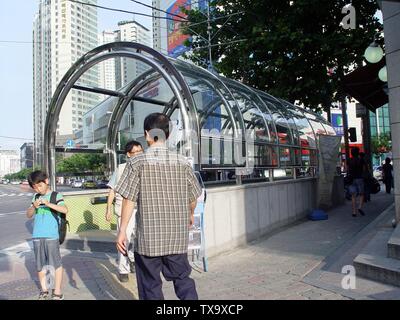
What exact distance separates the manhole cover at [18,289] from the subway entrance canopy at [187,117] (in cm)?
287

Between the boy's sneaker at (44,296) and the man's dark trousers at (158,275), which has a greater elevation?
the man's dark trousers at (158,275)

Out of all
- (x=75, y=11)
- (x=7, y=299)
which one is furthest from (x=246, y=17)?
(x=7, y=299)

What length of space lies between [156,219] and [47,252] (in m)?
1.89

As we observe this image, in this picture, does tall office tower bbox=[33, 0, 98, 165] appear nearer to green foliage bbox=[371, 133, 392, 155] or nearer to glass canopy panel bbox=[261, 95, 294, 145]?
glass canopy panel bbox=[261, 95, 294, 145]

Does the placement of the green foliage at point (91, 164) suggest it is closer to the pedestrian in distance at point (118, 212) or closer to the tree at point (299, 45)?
the pedestrian in distance at point (118, 212)

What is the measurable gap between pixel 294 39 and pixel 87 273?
31.8ft

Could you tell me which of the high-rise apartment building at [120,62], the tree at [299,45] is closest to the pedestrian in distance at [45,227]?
the high-rise apartment building at [120,62]

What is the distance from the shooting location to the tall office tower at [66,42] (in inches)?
453

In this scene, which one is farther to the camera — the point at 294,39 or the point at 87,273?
the point at 294,39

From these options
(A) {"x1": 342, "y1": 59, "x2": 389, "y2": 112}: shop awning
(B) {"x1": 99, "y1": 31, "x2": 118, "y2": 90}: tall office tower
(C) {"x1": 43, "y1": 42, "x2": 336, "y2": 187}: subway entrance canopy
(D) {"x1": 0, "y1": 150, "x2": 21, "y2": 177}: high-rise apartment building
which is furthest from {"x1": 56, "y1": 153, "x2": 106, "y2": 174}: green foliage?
(D) {"x1": 0, "y1": 150, "x2": 21, "y2": 177}: high-rise apartment building

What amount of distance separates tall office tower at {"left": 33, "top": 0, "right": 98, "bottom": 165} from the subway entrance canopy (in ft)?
2.57

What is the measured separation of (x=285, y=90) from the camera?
1388 cm

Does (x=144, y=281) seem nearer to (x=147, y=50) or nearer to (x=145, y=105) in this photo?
(x=147, y=50)

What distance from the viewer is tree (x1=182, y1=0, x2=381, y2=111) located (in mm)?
12672
